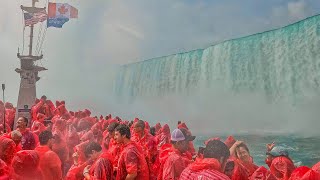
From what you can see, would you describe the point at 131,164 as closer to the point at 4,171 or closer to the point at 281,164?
the point at 4,171

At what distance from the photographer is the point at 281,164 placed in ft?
17.0

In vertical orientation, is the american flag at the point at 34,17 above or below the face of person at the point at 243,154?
above

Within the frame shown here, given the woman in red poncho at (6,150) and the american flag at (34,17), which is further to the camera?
the american flag at (34,17)

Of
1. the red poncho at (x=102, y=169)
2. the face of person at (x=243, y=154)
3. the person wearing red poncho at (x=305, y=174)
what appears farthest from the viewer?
the face of person at (x=243, y=154)

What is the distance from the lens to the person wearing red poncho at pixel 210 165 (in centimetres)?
341

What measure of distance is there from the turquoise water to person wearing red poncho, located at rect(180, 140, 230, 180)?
69.9 feet

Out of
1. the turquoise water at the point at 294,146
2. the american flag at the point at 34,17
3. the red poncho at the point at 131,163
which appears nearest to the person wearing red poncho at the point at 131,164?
the red poncho at the point at 131,163

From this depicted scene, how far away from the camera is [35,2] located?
24969 millimetres

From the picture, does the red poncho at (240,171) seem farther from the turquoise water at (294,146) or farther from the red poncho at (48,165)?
the turquoise water at (294,146)

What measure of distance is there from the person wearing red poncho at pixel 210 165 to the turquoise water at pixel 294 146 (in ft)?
69.9

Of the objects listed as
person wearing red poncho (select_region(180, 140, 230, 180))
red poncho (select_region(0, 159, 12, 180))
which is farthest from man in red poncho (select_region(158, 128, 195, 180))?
red poncho (select_region(0, 159, 12, 180))

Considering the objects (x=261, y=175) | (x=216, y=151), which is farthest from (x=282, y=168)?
(x=216, y=151)

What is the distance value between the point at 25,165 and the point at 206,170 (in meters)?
2.79

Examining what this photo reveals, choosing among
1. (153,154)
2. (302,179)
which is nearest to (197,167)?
(302,179)
